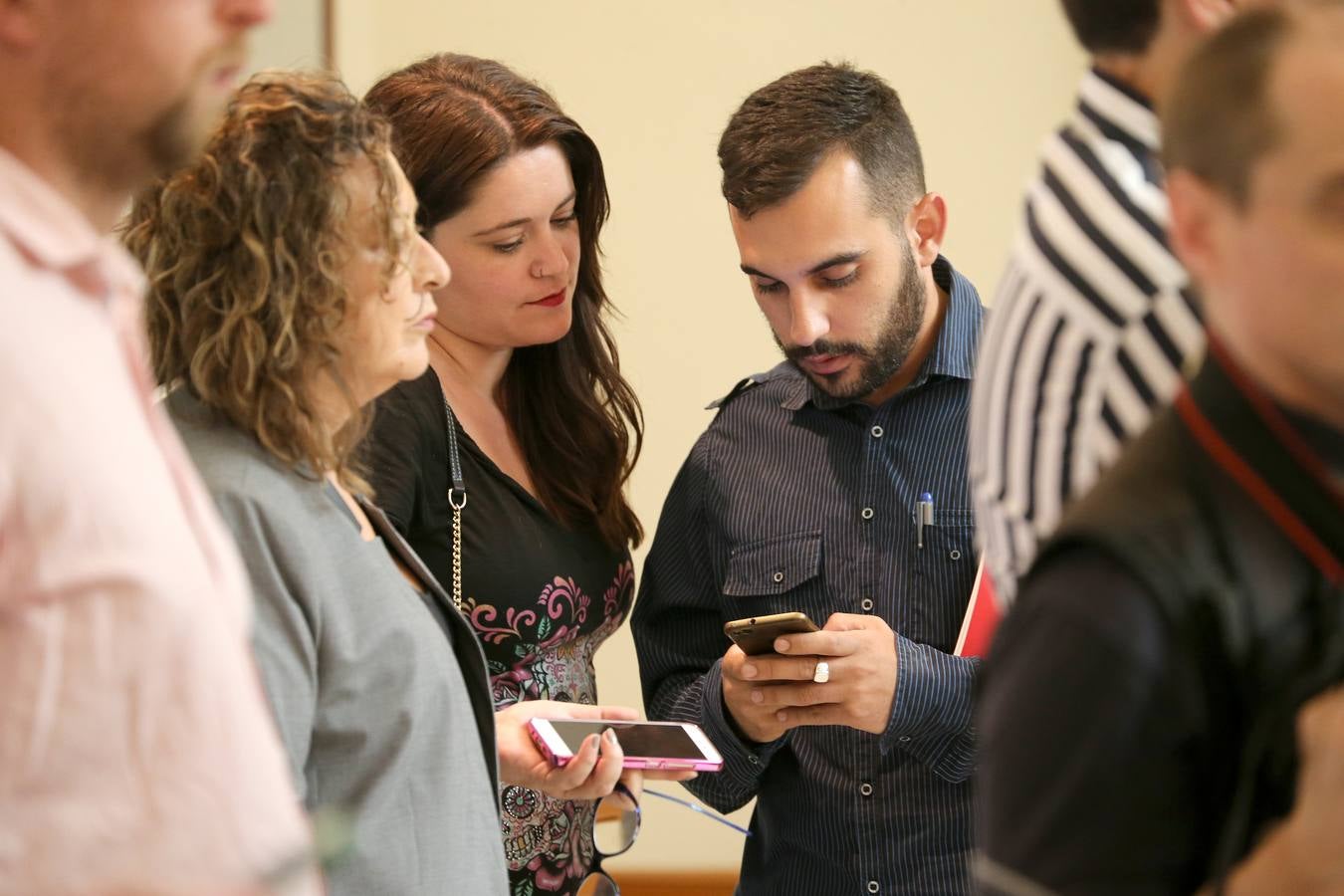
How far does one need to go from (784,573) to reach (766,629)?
0.23 metres

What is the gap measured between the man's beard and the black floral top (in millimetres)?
449

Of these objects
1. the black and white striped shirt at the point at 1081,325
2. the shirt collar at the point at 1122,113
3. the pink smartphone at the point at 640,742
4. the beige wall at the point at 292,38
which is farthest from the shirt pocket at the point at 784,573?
the beige wall at the point at 292,38

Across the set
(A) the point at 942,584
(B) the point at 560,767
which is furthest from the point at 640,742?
(A) the point at 942,584

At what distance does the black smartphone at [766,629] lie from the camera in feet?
6.02

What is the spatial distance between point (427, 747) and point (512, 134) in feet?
3.48

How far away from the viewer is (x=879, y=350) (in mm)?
2117

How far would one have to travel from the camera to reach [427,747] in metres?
1.51

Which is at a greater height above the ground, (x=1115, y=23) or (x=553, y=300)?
(x=1115, y=23)

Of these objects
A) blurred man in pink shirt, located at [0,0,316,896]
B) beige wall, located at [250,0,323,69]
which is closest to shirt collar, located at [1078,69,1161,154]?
blurred man in pink shirt, located at [0,0,316,896]

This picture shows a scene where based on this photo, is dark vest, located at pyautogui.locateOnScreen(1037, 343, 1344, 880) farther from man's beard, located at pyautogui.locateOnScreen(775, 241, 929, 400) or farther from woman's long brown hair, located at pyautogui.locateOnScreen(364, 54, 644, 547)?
woman's long brown hair, located at pyautogui.locateOnScreen(364, 54, 644, 547)

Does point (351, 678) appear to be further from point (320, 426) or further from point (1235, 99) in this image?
point (1235, 99)

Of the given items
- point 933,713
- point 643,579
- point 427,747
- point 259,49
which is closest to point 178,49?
point 427,747

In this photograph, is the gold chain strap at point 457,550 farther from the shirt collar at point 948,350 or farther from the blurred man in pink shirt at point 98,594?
the blurred man in pink shirt at point 98,594

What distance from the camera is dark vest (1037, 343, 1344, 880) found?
0.83m
